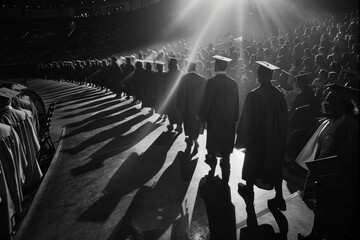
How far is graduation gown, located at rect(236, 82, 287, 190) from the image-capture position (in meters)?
3.86

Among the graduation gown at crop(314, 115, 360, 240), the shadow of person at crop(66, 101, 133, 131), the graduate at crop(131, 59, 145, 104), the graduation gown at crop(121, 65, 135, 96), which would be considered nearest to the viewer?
the graduation gown at crop(314, 115, 360, 240)

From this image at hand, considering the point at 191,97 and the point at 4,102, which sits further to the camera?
the point at 191,97

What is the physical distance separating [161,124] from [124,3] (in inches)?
1722

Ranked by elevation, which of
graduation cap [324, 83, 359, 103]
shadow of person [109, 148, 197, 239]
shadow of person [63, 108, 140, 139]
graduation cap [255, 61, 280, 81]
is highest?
graduation cap [255, 61, 280, 81]

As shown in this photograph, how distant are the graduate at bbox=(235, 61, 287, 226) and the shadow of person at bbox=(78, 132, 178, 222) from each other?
202 cm

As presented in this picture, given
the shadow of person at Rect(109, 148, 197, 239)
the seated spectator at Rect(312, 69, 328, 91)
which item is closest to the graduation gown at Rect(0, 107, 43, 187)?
the shadow of person at Rect(109, 148, 197, 239)

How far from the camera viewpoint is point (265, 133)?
12.8ft

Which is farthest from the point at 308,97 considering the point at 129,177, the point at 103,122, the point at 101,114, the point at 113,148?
the point at 101,114

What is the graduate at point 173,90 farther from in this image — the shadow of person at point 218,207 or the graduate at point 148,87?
the shadow of person at point 218,207

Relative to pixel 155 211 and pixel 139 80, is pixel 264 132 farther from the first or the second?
pixel 139 80

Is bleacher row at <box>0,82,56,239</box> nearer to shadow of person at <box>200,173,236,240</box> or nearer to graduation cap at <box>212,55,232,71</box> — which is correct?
shadow of person at <box>200,173,236,240</box>

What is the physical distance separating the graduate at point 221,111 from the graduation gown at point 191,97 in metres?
1.19

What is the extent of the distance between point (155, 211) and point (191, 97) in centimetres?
290

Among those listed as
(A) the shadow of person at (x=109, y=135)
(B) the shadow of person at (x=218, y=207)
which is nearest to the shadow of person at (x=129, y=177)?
(B) the shadow of person at (x=218, y=207)
